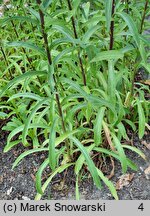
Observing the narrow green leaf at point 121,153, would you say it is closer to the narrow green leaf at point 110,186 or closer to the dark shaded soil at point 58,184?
the narrow green leaf at point 110,186

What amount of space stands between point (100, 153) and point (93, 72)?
0.76 metres

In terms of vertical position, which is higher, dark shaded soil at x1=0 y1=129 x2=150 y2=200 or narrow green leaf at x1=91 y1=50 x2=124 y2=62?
narrow green leaf at x1=91 y1=50 x2=124 y2=62

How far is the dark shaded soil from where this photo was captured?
9.33ft

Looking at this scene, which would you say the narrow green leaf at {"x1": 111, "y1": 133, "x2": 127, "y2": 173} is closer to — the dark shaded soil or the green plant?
the green plant

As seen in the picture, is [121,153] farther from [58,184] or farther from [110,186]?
[58,184]

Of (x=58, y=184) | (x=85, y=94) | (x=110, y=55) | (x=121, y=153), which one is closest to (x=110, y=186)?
(x=121, y=153)

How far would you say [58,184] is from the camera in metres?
2.96

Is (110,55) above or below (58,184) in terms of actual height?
above

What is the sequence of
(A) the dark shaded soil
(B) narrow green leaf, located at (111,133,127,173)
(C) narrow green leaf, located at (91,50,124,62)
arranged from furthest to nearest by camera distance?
(A) the dark shaded soil
(B) narrow green leaf, located at (111,133,127,173)
(C) narrow green leaf, located at (91,50,124,62)

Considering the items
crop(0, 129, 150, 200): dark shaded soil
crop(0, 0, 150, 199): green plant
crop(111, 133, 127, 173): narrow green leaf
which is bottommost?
crop(0, 129, 150, 200): dark shaded soil

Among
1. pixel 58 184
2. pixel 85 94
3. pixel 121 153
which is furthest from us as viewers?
pixel 58 184

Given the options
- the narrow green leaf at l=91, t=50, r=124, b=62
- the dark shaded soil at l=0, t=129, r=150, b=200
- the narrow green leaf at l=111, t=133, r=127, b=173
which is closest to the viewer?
the narrow green leaf at l=91, t=50, r=124, b=62

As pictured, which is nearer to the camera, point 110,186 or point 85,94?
point 85,94

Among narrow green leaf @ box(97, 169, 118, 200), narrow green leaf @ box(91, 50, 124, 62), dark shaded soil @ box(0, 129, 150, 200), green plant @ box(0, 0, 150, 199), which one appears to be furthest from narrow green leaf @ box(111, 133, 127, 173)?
narrow green leaf @ box(91, 50, 124, 62)
